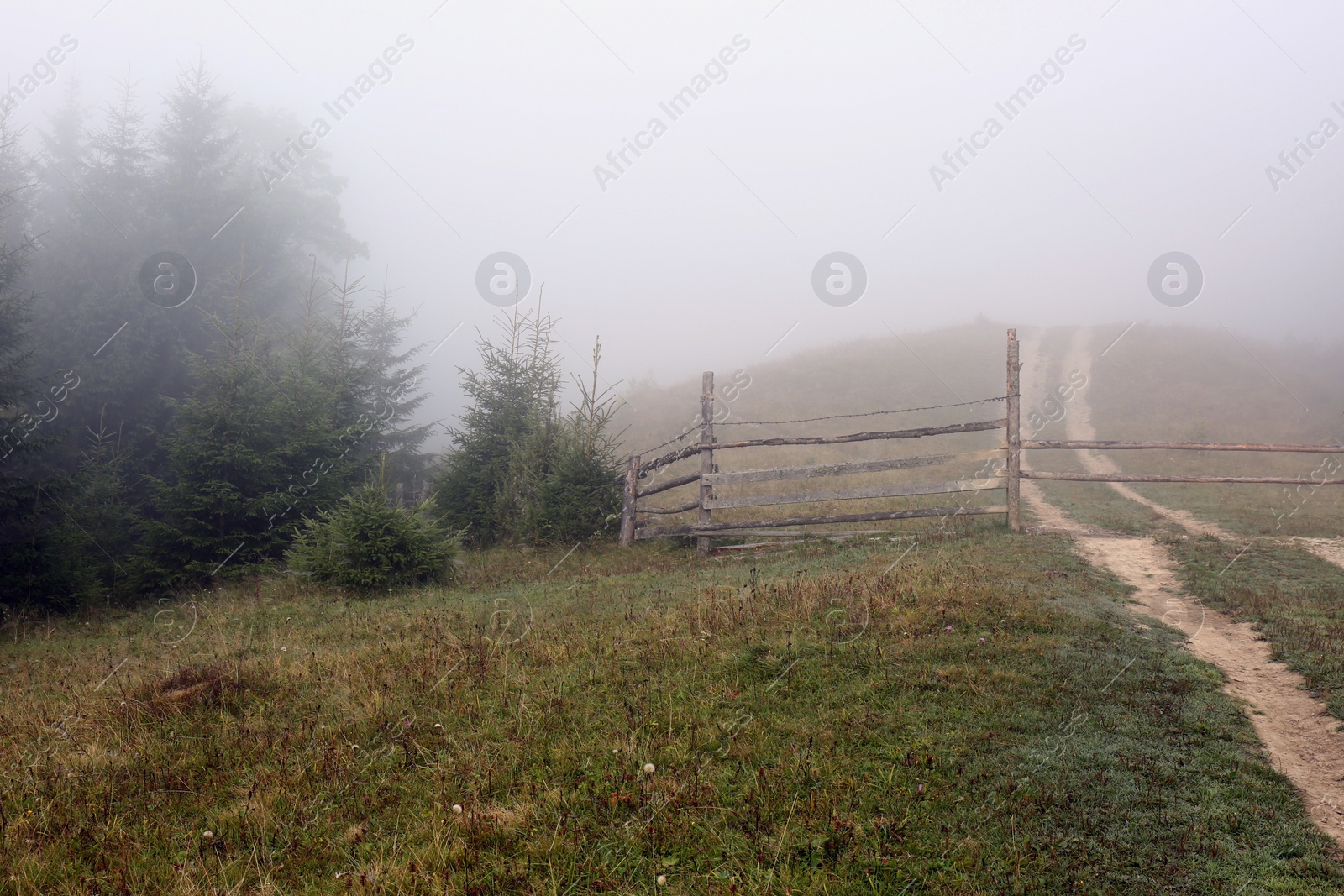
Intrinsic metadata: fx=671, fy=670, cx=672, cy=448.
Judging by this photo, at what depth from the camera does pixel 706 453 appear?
1374 cm

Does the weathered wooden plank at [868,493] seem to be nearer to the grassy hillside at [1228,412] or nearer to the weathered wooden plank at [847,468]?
the weathered wooden plank at [847,468]

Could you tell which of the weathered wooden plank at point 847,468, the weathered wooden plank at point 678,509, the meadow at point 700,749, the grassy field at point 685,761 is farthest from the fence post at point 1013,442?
the weathered wooden plank at point 678,509

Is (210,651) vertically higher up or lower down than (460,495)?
lower down

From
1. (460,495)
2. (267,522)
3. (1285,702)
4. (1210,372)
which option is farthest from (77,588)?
(1210,372)

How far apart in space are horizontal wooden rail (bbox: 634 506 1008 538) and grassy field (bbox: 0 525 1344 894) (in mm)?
4275

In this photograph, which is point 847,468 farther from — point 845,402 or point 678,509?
point 845,402

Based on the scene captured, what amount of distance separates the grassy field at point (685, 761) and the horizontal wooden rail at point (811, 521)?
428 cm

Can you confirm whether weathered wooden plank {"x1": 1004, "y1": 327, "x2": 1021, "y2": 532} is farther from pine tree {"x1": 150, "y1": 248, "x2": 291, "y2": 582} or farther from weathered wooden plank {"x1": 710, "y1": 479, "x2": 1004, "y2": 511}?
pine tree {"x1": 150, "y1": 248, "x2": 291, "y2": 582}

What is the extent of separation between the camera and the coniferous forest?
1320 cm

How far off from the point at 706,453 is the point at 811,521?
8.24ft

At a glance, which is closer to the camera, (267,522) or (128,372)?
(267,522)

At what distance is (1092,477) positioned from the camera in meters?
11.7

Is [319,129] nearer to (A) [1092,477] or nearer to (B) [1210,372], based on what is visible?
(A) [1092,477]

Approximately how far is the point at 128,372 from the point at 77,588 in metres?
14.0
